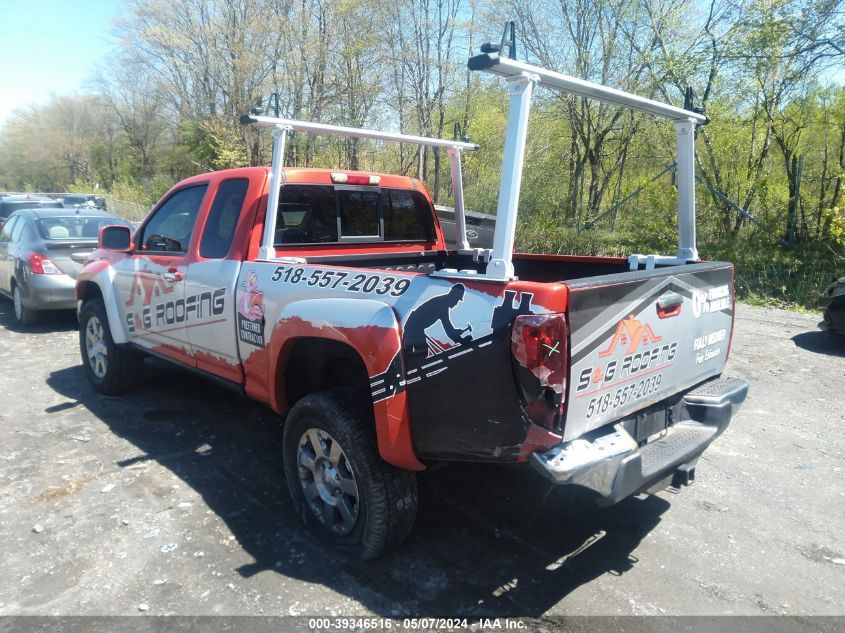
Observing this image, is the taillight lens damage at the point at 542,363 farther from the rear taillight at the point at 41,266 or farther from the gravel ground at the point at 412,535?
the rear taillight at the point at 41,266

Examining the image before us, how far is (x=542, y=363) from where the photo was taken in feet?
7.68

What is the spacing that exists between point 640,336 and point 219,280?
266 cm

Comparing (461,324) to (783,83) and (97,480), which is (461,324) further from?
(783,83)

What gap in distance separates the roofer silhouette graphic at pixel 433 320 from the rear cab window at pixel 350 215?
172 cm

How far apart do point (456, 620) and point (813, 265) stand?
11714mm

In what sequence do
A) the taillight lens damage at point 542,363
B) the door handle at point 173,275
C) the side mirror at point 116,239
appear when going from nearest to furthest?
the taillight lens damage at point 542,363 < the door handle at point 173,275 < the side mirror at point 116,239

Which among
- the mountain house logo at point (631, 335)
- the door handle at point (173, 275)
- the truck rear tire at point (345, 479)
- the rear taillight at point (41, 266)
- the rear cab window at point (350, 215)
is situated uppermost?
the rear cab window at point (350, 215)

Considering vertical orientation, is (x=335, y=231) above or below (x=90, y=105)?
below

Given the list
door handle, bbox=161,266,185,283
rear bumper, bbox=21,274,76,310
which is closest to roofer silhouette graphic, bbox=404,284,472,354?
door handle, bbox=161,266,185,283

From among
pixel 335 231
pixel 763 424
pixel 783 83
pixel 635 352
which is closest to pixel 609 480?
pixel 635 352

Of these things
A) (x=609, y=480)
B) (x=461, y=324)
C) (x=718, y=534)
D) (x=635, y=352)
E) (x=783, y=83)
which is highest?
(x=783, y=83)

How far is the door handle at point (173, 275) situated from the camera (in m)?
4.35

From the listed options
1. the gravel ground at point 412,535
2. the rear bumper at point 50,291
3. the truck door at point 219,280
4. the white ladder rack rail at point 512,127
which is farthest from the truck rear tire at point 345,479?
the rear bumper at point 50,291

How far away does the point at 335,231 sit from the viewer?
4.36 m
